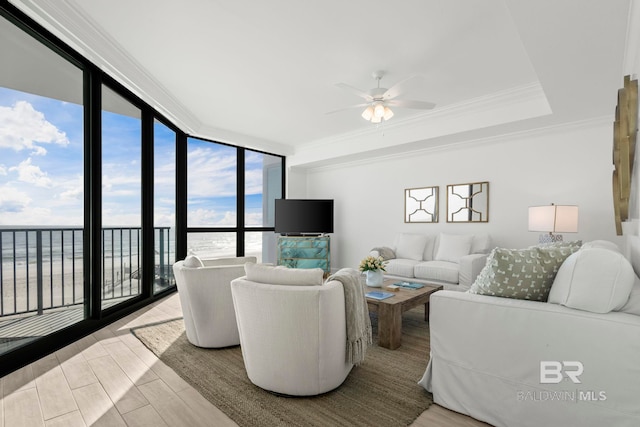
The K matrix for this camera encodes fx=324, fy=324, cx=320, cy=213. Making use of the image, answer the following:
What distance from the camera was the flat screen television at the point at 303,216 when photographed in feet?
20.6

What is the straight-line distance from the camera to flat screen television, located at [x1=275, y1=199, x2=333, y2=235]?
20.6ft

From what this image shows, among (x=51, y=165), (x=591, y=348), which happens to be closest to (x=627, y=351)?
(x=591, y=348)

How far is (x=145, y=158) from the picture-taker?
13.8ft

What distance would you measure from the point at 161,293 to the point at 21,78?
3.03m

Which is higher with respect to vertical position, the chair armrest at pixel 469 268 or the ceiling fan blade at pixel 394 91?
the ceiling fan blade at pixel 394 91

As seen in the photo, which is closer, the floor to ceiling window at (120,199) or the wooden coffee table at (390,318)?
the wooden coffee table at (390,318)

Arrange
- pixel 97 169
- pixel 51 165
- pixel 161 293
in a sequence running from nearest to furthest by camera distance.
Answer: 1. pixel 51 165
2. pixel 97 169
3. pixel 161 293

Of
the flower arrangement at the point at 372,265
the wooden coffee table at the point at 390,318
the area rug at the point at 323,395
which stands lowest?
the area rug at the point at 323,395

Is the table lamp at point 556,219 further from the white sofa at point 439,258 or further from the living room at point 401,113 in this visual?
the white sofa at point 439,258

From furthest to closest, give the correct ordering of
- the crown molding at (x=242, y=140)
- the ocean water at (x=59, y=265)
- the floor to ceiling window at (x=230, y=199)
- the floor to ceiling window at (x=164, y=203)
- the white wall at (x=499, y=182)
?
the floor to ceiling window at (x=230, y=199) → the crown molding at (x=242, y=140) → the floor to ceiling window at (x=164, y=203) → the white wall at (x=499, y=182) → the ocean water at (x=59, y=265)

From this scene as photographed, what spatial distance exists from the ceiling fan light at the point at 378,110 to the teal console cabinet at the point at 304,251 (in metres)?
3.18

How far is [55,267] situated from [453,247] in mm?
4824

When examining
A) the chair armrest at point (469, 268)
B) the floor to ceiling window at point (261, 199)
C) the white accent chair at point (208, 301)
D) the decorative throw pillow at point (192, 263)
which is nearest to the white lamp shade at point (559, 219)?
the chair armrest at point (469, 268)

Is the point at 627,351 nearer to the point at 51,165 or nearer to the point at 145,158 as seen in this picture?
the point at 51,165
